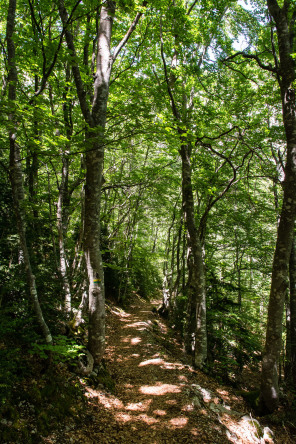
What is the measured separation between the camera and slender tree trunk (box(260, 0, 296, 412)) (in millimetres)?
5320

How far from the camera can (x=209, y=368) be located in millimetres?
7184

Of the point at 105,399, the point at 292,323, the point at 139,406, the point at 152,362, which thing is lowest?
the point at 152,362

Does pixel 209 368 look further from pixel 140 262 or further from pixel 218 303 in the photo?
pixel 140 262

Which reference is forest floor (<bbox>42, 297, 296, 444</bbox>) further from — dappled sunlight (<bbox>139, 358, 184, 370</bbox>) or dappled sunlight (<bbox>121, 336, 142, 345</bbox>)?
dappled sunlight (<bbox>121, 336, 142, 345</bbox>)

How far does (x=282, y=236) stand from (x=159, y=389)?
14.9 feet

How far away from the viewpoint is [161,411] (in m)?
4.57

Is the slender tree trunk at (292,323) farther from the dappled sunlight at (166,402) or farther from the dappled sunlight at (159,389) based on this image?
the dappled sunlight at (159,389)

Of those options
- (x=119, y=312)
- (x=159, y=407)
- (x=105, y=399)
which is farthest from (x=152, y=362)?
(x=119, y=312)

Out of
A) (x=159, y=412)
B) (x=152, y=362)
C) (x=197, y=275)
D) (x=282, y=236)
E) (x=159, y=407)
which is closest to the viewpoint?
(x=159, y=412)

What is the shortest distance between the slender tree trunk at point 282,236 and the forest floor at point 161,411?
1.02 meters

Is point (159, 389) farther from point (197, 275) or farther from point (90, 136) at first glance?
point (90, 136)

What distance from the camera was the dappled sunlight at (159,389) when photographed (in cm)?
519

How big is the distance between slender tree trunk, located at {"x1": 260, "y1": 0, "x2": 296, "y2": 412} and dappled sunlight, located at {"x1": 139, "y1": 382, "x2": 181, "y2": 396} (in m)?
2.16

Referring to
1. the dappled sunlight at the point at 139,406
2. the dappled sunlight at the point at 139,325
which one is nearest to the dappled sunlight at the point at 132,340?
the dappled sunlight at the point at 139,325
